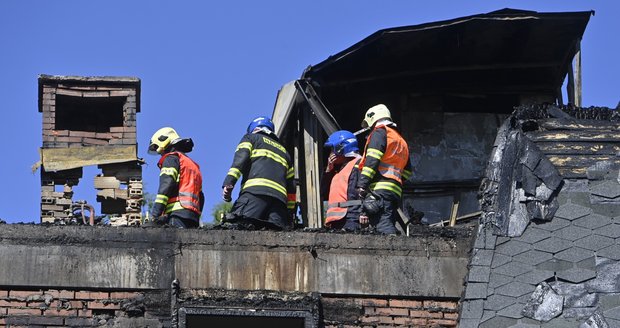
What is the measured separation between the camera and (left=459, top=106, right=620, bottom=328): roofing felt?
1400 centimetres

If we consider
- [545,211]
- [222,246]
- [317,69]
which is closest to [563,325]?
[545,211]

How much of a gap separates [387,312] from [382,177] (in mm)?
2127

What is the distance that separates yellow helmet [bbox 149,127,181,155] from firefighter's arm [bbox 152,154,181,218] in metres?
0.39

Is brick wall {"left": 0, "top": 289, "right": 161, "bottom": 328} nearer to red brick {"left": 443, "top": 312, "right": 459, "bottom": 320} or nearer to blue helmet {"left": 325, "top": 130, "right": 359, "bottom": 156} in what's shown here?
red brick {"left": 443, "top": 312, "right": 459, "bottom": 320}

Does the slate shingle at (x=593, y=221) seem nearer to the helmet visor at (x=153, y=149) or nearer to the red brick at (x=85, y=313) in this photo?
the red brick at (x=85, y=313)

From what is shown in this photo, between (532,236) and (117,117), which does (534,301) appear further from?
(117,117)

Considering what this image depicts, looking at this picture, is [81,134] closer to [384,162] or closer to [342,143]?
[342,143]

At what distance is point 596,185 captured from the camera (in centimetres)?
1530

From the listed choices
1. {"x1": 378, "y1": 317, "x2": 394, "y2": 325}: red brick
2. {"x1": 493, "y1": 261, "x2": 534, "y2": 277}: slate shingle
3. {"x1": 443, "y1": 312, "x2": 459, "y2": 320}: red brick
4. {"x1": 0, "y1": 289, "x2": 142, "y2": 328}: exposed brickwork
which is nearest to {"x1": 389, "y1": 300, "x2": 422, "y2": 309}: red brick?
{"x1": 378, "y1": 317, "x2": 394, "y2": 325}: red brick

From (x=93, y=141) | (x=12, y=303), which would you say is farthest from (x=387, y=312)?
(x=93, y=141)

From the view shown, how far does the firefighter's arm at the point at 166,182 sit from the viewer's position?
1662 cm

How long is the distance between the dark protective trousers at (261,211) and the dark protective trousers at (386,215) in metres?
0.91

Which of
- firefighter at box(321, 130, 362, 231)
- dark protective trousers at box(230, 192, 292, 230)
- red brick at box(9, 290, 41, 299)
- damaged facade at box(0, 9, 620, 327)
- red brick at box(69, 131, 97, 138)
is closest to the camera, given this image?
damaged facade at box(0, 9, 620, 327)

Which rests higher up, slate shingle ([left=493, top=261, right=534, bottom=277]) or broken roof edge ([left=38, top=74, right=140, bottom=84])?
broken roof edge ([left=38, top=74, right=140, bottom=84])
